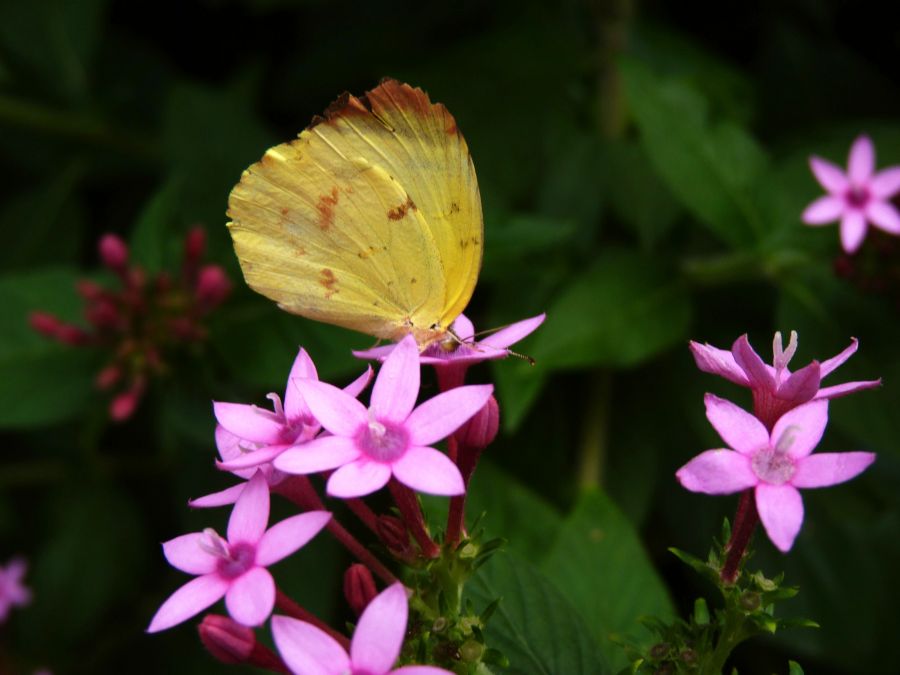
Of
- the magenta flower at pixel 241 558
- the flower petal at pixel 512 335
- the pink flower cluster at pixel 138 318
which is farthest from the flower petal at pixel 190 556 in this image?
the pink flower cluster at pixel 138 318

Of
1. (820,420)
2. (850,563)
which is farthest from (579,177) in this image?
(820,420)

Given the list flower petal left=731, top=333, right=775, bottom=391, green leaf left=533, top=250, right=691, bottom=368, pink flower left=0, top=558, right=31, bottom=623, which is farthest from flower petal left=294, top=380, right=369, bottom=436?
pink flower left=0, top=558, right=31, bottom=623

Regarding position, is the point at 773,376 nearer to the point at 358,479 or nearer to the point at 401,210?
the point at 358,479

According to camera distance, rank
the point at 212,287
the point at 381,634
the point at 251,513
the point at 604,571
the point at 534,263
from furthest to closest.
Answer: the point at 534,263 → the point at 212,287 → the point at 604,571 → the point at 251,513 → the point at 381,634

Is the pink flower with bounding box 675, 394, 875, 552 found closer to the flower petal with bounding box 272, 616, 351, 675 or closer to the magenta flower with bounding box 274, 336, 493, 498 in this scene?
the magenta flower with bounding box 274, 336, 493, 498

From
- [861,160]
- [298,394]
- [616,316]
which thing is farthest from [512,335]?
[861,160]

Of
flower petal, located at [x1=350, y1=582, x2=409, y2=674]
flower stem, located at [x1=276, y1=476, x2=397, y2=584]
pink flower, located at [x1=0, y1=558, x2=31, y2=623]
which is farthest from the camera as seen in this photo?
pink flower, located at [x1=0, y1=558, x2=31, y2=623]
